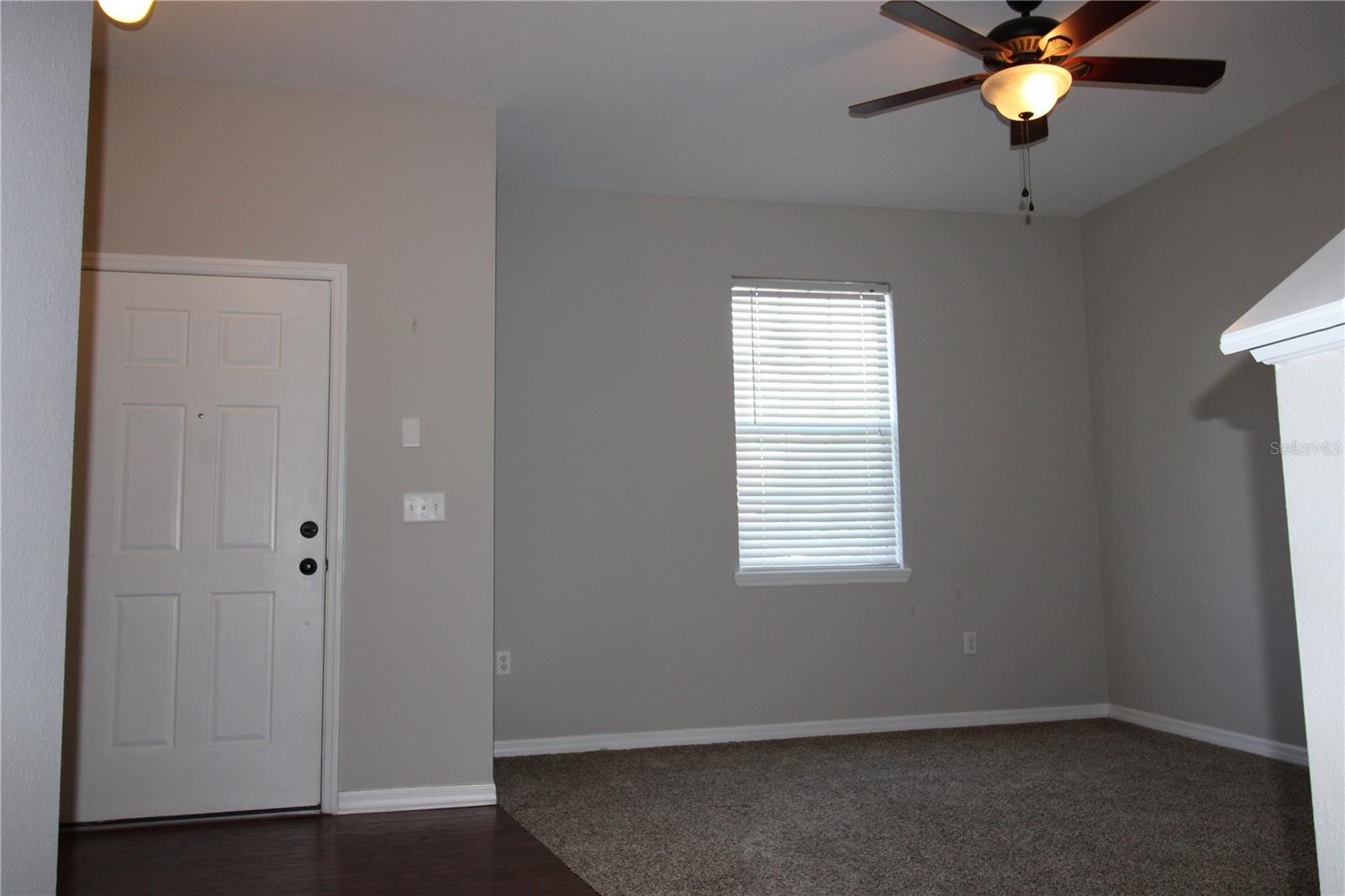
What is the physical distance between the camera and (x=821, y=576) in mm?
4848

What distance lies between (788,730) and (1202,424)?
248 centimetres

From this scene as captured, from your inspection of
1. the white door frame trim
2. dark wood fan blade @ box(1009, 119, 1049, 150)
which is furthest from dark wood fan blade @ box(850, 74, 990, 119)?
the white door frame trim

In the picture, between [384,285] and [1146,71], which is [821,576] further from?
[1146,71]

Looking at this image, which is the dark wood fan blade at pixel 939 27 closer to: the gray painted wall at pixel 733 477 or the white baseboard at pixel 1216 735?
the gray painted wall at pixel 733 477

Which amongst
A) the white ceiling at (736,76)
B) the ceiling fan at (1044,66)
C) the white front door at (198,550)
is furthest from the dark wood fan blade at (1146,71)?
the white front door at (198,550)

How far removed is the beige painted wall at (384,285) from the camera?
3.53m

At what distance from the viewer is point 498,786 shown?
12.6 ft

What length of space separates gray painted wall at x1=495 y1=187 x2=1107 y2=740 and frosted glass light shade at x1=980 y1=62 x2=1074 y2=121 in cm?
209

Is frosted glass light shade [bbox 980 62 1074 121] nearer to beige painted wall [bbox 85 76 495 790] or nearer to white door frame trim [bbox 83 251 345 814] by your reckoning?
beige painted wall [bbox 85 76 495 790]

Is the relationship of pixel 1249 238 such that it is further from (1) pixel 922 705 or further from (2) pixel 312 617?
(2) pixel 312 617

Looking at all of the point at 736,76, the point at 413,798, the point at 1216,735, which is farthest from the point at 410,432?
the point at 1216,735

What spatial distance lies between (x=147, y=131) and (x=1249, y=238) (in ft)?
15.2

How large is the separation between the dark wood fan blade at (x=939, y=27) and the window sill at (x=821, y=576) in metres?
2.69

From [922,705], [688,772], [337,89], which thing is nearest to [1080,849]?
[688,772]
